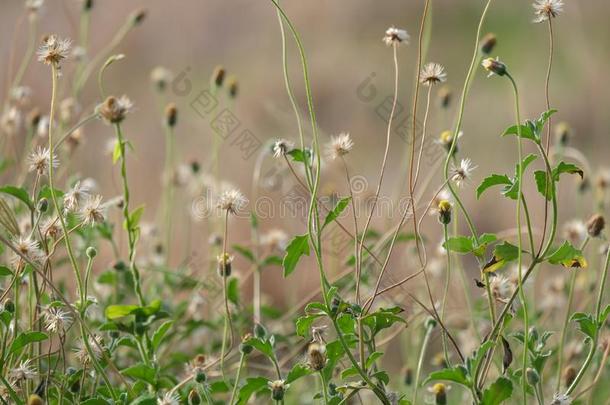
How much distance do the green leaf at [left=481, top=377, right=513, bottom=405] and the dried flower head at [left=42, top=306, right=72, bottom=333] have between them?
45 centimetres

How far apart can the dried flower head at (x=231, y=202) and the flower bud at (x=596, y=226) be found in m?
0.41

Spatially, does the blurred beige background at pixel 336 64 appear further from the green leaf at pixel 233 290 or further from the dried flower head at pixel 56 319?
the dried flower head at pixel 56 319

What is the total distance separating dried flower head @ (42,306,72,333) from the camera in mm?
942

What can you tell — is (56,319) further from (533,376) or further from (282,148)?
(533,376)

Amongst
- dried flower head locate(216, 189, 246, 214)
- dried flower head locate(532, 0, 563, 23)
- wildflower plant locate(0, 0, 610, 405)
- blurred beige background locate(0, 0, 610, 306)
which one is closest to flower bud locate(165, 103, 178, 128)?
wildflower plant locate(0, 0, 610, 405)

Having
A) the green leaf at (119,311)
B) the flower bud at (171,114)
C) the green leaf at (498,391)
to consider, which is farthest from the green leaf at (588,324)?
the flower bud at (171,114)

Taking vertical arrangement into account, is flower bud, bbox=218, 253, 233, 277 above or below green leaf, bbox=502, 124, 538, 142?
below

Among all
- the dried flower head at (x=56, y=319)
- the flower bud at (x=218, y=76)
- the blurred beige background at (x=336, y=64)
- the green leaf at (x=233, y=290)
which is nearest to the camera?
the dried flower head at (x=56, y=319)

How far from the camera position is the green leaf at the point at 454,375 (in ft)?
2.74

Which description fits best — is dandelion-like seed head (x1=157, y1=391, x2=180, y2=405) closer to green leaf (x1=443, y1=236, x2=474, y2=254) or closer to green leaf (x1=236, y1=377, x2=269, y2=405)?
green leaf (x1=236, y1=377, x2=269, y2=405)

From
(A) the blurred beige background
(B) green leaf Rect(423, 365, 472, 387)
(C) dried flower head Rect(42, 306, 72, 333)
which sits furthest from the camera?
(A) the blurred beige background

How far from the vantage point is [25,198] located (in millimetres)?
1002

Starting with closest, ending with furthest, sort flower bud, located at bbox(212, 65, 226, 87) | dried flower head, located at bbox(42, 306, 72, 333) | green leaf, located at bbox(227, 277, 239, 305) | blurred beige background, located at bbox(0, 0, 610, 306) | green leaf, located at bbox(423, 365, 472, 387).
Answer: green leaf, located at bbox(423, 365, 472, 387)
dried flower head, located at bbox(42, 306, 72, 333)
green leaf, located at bbox(227, 277, 239, 305)
flower bud, located at bbox(212, 65, 226, 87)
blurred beige background, located at bbox(0, 0, 610, 306)

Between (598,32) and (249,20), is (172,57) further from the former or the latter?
(598,32)
